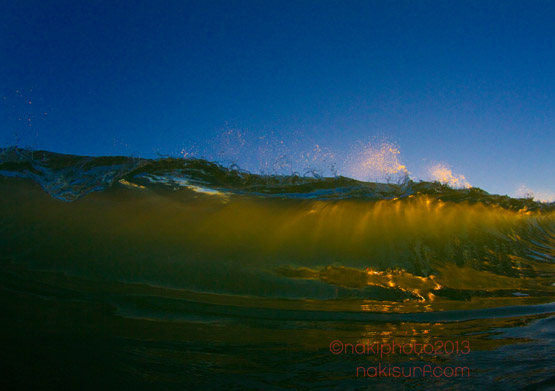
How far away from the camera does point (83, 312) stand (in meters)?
2.09

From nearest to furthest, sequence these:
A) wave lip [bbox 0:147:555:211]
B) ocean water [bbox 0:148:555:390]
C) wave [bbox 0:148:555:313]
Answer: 1. ocean water [bbox 0:148:555:390]
2. wave [bbox 0:148:555:313]
3. wave lip [bbox 0:147:555:211]

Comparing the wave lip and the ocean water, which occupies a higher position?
the wave lip

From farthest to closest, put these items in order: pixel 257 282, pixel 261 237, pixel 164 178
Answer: pixel 164 178 < pixel 261 237 < pixel 257 282

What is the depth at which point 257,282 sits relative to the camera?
9.64ft

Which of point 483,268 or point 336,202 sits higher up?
point 336,202

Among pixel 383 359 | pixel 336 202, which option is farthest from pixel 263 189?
pixel 383 359

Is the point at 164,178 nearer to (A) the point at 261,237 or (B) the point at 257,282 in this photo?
(A) the point at 261,237

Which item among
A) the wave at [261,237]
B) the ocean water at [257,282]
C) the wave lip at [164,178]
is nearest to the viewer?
the ocean water at [257,282]

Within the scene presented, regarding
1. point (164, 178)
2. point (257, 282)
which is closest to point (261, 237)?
point (257, 282)

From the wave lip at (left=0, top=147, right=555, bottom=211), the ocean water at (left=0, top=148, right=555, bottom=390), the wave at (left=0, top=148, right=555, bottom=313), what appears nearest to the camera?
the ocean water at (left=0, top=148, right=555, bottom=390)

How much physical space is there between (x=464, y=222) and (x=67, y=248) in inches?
223

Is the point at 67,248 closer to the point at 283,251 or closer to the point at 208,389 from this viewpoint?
the point at 283,251

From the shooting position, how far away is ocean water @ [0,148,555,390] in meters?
1.40

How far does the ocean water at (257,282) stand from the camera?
1.40 meters
